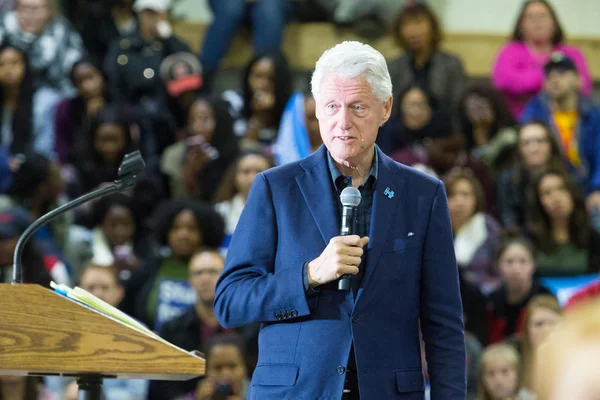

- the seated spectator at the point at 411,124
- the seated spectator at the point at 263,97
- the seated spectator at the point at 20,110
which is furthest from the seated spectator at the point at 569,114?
the seated spectator at the point at 20,110

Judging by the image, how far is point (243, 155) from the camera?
6531 millimetres

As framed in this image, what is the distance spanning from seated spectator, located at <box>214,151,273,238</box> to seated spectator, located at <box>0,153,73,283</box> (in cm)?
94

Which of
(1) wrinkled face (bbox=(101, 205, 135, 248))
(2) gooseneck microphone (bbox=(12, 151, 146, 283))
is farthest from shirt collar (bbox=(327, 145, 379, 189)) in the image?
(1) wrinkled face (bbox=(101, 205, 135, 248))

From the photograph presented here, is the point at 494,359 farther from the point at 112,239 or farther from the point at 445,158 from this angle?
the point at 112,239

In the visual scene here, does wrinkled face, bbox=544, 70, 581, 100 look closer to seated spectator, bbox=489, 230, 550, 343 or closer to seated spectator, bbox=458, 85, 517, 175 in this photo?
seated spectator, bbox=458, 85, 517, 175

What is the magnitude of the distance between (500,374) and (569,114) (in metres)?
2.76

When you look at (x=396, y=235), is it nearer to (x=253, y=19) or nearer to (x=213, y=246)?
(x=213, y=246)

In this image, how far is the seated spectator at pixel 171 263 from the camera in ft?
19.1

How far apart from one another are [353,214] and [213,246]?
3.93m

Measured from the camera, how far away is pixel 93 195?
2.47m

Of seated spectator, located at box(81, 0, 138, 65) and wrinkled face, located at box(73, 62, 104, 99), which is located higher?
seated spectator, located at box(81, 0, 138, 65)

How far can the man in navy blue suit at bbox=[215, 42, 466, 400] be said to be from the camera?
231 centimetres

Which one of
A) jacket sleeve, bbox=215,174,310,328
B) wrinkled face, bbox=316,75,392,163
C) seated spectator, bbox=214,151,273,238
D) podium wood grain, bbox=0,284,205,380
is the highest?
seated spectator, bbox=214,151,273,238

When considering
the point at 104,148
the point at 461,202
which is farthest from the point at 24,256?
A: the point at 461,202
